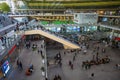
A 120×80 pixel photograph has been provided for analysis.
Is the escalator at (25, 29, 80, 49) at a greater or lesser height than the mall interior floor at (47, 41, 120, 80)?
greater

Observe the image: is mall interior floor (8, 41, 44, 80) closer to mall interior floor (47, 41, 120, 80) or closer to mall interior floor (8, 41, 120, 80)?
mall interior floor (8, 41, 120, 80)

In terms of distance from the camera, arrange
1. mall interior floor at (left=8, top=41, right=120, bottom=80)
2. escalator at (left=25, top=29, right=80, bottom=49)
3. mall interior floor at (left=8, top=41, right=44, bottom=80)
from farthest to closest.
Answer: escalator at (left=25, top=29, right=80, bottom=49) < mall interior floor at (left=8, top=41, right=120, bottom=80) < mall interior floor at (left=8, top=41, right=44, bottom=80)

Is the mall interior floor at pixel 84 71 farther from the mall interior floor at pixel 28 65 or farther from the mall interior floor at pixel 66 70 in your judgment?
the mall interior floor at pixel 28 65

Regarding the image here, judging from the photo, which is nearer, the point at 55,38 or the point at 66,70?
the point at 66,70

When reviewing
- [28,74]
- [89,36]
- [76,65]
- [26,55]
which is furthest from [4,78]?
[89,36]

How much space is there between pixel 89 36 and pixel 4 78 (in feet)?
97.5

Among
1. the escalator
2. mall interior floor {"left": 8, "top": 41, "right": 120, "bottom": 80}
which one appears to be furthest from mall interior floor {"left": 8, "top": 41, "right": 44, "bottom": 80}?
the escalator

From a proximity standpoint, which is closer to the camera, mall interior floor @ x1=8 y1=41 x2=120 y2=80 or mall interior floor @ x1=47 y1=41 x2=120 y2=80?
mall interior floor @ x1=8 y1=41 x2=120 y2=80

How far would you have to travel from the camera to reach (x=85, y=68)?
21.1 metres

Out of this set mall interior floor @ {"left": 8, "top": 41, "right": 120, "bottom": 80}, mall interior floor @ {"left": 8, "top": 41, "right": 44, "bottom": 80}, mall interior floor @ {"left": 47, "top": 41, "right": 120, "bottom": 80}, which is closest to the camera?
mall interior floor @ {"left": 8, "top": 41, "right": 44, "bottom": 80}

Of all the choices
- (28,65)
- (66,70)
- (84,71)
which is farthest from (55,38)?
(28,65)

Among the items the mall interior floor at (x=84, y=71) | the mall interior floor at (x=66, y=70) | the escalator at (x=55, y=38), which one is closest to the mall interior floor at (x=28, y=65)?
the mall interior floor at (x=66, y=70)

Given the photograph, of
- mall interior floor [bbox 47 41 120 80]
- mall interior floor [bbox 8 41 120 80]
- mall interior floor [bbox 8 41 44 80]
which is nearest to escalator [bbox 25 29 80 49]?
mall interior floor [bbox 47 41 120 80]

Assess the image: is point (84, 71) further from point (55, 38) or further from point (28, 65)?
point (55, 38)
